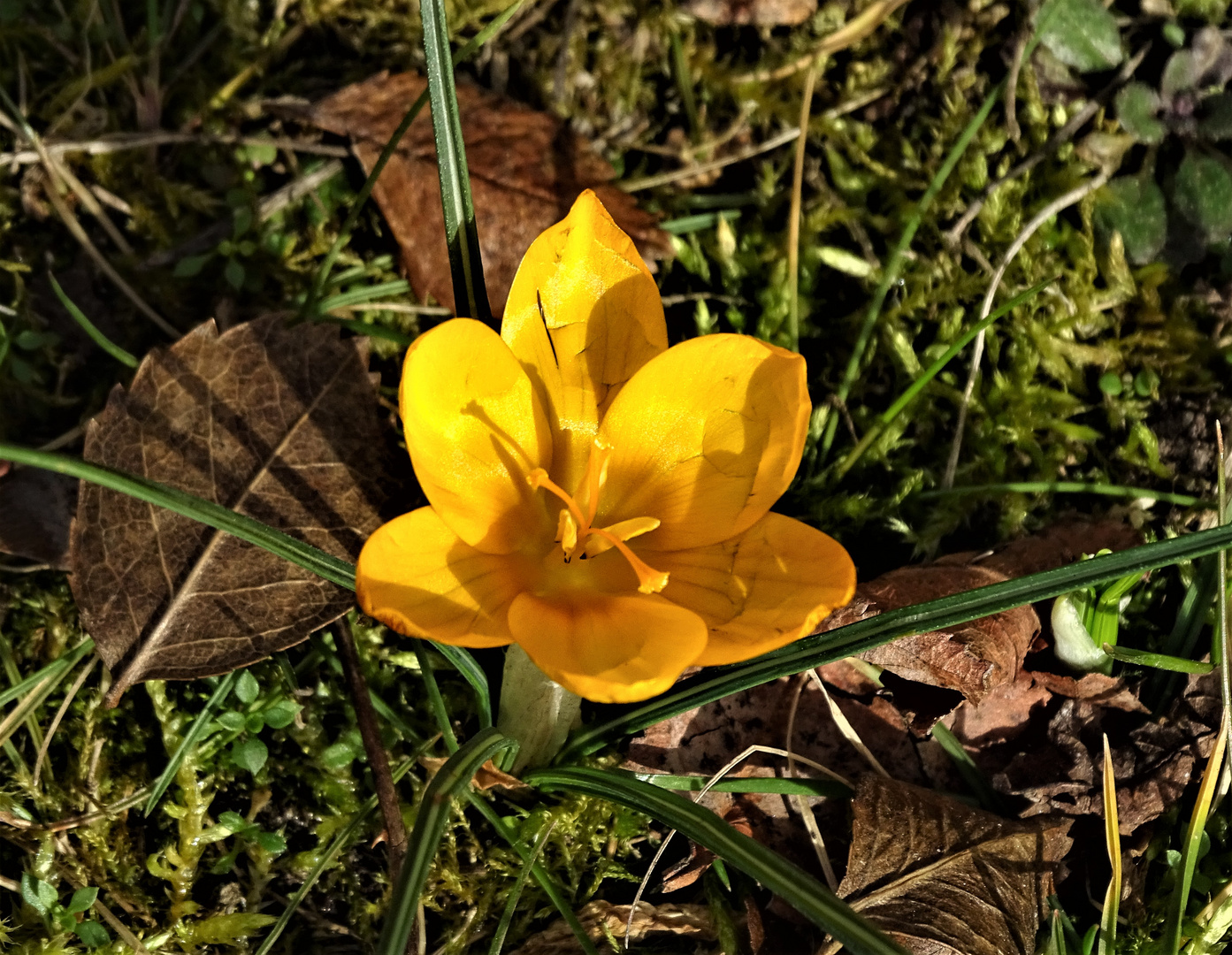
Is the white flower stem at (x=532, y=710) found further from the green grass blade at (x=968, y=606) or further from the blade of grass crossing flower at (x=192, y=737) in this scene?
the blade of grass crossing flower at (x=192, y=737)

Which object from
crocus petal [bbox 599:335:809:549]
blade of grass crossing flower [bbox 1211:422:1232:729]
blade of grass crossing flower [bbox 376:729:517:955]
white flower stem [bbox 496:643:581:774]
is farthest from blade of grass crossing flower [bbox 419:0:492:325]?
blade of grass crossing flower [bbox 1211:422:1232:729]

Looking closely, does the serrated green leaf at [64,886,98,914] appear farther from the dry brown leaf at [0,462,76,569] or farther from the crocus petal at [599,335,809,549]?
the crocus petal at [599,335,809,549]

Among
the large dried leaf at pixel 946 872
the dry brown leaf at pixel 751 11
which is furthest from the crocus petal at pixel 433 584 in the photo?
the dry brown leaf at pixel 751 11

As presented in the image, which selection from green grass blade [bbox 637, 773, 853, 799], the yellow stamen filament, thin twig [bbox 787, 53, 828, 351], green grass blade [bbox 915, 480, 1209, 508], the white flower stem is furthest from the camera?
thin twig [bbox 787, 53, 828, 351]

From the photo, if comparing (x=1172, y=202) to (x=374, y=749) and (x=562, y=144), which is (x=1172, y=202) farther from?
(x=374, y=749)

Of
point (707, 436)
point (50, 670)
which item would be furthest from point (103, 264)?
point (707, 436)

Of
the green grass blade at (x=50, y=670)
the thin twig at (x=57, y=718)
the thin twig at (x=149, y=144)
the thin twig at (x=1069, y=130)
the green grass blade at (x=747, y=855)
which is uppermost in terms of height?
the thin twig at (x=149, y=144)
